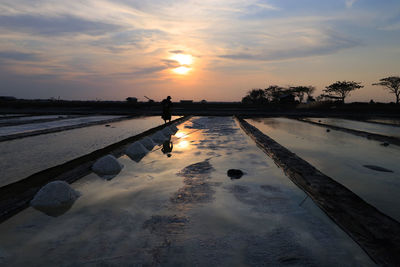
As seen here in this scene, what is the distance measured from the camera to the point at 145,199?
3328 mm

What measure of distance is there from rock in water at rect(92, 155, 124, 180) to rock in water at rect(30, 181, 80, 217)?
3.74 ft

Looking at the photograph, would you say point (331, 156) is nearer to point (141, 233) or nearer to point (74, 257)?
point (141, 233)

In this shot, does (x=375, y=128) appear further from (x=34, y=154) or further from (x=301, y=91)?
(x=301, y=91)

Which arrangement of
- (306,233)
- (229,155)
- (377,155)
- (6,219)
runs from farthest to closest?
(377,155) → (229,155) → (6,219) → (306,233)

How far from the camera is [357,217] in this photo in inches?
103

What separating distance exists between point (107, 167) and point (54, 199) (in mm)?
1561

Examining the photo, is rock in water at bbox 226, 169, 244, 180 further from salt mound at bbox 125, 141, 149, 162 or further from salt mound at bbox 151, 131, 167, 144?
salt mound at bbox 151, 131, 167, 144

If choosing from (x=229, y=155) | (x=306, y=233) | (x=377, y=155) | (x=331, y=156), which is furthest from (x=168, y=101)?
(x=306, y=233)

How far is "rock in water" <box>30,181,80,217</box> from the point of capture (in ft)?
9.90

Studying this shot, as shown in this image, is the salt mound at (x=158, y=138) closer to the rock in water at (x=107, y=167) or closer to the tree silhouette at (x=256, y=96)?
the rock in water at (x=107, y=167)

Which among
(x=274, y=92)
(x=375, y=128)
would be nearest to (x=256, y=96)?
(x=274, y=92)

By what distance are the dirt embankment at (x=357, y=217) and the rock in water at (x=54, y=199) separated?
3171mm

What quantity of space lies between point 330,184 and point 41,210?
12.9 feet

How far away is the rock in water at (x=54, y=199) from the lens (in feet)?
9.90
